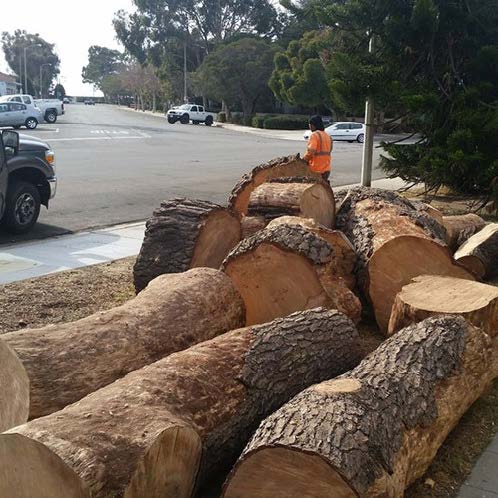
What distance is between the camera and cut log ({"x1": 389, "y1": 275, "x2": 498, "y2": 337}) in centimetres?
506

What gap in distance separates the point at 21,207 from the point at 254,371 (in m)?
7.21

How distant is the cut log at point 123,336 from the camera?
13.0ft

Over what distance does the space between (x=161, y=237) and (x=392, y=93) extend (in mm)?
6969

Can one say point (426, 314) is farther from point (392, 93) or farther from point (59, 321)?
point (392, 93)

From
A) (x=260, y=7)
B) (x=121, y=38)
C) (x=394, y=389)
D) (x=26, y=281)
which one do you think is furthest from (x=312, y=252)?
(x=121, y=38)

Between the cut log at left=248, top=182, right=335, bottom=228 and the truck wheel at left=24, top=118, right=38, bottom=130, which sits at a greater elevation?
the cut log at left=248, top=182, right=335, bottom=228

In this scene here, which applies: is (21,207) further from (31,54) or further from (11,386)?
(31,54)

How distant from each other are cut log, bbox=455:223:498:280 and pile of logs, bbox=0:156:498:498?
0.88 metres

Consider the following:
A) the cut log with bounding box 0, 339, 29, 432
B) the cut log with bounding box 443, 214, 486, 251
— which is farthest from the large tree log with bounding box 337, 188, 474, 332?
the cut log with bounding box 0, 339, 29, 432

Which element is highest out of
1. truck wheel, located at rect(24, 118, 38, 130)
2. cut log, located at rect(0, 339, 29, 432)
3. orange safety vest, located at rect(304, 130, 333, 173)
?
orange safety vest, located at rect(304, 130, 333, 173)

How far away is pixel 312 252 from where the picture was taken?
5449mm

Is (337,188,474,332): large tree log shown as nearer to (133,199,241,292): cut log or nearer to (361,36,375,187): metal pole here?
(133,199,241,292): cut log

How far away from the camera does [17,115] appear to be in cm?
3997

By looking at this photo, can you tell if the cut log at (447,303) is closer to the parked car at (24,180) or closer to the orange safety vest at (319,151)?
the orange safety vest at (319,151)
